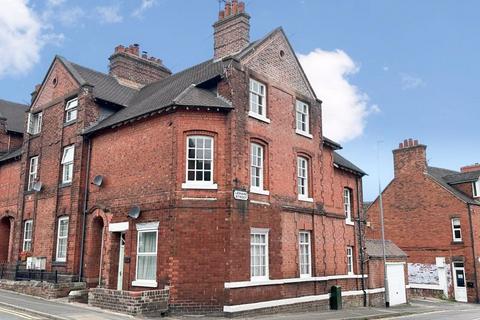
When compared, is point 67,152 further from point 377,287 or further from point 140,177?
point 377,287

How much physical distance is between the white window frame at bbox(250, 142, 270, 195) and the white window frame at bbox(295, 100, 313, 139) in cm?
299

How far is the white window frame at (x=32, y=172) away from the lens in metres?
24.0

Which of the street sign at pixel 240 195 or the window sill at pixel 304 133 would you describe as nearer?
the street sign at pixel 240 195

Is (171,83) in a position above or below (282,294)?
above

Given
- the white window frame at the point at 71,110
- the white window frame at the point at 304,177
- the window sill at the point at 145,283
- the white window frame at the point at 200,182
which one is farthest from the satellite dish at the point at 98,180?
the white window frame at the point at 304,177

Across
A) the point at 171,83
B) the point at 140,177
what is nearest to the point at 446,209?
the point at 171,83

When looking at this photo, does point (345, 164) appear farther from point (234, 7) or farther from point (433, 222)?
point (433, 222)

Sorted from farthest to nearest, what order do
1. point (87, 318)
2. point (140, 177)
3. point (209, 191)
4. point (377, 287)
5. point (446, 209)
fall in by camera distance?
point (446, 209)
point (377, 287)
point (140, 177)
point (209, 191)
point (87, 318)

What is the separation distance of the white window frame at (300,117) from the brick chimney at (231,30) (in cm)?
382

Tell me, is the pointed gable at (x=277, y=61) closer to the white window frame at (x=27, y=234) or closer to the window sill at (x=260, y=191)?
the window sill at (x=260, y=191)

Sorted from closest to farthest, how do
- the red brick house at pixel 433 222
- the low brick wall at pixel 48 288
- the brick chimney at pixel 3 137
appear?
the low brick wall at pixel 48 288 < the brick chimney at pixel 3 137 < the red brick house at pixel 433 222

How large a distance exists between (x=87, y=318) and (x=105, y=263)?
487cm

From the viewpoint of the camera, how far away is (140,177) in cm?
1775

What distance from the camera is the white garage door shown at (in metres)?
26.0
